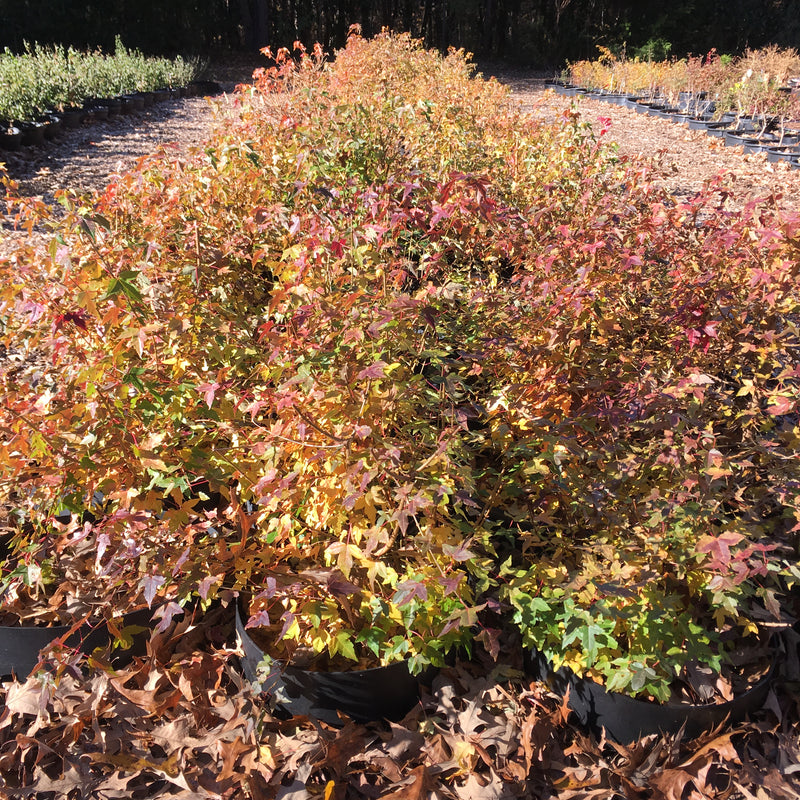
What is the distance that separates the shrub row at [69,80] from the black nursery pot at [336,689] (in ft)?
30.6

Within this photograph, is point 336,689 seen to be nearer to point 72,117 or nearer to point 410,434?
point 410,434

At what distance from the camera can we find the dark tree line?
22938mm

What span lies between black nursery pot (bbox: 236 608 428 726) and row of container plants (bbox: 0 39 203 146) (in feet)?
28.5

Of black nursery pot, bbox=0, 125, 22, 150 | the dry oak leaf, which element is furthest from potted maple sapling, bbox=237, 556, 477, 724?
black nursery pot, bbox=0, 125, 22, 150

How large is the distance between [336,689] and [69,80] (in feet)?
42.5

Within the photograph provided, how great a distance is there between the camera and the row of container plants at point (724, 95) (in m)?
10.1

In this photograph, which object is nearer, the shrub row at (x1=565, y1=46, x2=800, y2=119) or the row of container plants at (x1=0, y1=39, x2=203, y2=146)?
the row of container plants at (x1=0, y1=39, x2=203, y2=146)

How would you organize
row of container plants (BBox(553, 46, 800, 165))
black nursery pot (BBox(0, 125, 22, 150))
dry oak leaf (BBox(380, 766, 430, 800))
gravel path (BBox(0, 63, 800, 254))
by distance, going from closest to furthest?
dry oak leaf (BBox(380, 766, 430, 800)) < gravel path (BBox(0, 63, 800, 254)) < black nursery pot (BBox(0, 125, 22, 150)) < row of container plants (BBox(553, 46, 800, 165))

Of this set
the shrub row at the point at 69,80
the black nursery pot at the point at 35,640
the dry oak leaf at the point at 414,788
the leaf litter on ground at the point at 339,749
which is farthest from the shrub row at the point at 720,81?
the black nursery pot at the point at 35,640

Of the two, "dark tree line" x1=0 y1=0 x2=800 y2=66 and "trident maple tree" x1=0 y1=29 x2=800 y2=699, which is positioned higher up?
"dark tree line" x1=0 y1=0 x2=800 y2=66

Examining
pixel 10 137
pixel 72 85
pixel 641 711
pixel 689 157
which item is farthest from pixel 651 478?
pixel 72 85

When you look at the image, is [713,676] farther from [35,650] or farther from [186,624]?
[35,650]

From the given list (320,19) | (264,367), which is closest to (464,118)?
(264,367)

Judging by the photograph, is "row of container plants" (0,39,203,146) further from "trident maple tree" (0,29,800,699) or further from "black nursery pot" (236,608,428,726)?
"black nursery pot" (236,608,428,726)
